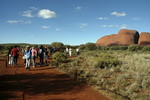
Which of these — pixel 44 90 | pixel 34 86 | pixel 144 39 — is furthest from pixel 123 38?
pixel 44 90

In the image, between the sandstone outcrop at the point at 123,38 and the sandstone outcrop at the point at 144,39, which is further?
the sandstone outcrop at the point at 123,38

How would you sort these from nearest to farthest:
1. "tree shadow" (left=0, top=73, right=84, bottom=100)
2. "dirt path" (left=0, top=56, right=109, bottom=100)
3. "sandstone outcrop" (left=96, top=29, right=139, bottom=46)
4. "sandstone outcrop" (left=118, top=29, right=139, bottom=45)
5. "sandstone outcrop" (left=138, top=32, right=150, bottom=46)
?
1. "dirt path" (left=0, top=56, right=109, bottom=100)
2. "tree shadow" (left=0, top=73, right=84, bottom=100)
3. "sandstone outcrop" (left=138, top=32, right=150, bottom=46)
4. "sandstone outcrop" (left=118, top=29, right=139, bottom=45)
5. "sandstone outcrop" (left=96, top=29, right=139, bottom=46)

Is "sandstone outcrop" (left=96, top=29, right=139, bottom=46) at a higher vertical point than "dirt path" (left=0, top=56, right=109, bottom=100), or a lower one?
higher

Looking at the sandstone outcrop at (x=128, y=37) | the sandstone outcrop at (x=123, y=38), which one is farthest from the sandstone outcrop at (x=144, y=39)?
the sandstone outcrop at (x=123, y=38)

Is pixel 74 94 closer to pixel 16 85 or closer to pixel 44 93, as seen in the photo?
pixel 44 93

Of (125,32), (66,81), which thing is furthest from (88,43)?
(66,81)

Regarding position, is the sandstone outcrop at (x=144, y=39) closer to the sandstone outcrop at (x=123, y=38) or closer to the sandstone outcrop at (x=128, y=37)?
the sandstone outcrop at (x=128, y=37)

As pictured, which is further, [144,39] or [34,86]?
[144,39]

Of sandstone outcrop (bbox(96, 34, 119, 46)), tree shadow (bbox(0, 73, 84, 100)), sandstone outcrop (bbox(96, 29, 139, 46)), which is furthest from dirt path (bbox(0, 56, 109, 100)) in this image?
sandstone outcrop (bbox(96, 34, 119, 46))

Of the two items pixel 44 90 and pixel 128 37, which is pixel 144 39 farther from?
pixel 44 90

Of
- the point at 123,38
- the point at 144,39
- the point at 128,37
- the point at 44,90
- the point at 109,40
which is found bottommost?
the point at 44,90

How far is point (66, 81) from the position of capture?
8875 millimetres

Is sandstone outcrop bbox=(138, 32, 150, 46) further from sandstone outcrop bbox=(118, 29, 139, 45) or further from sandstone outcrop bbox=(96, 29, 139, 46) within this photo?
sandstone outcrop bbox=(96, 29, 139, 46)

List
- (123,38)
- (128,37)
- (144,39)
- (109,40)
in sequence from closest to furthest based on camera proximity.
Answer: (144,39) < (128,37) < (123,38) < (109,40)
